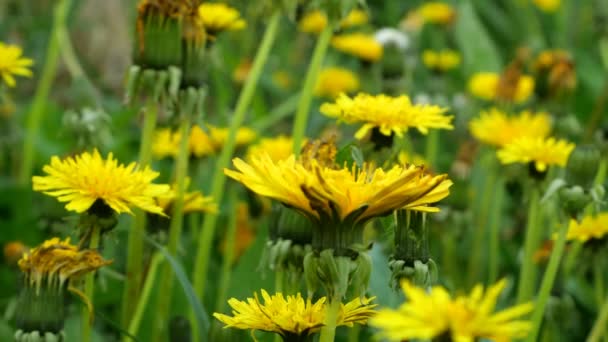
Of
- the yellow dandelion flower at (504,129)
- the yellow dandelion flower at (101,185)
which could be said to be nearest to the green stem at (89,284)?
the yellow dandelion flower at (101,185)

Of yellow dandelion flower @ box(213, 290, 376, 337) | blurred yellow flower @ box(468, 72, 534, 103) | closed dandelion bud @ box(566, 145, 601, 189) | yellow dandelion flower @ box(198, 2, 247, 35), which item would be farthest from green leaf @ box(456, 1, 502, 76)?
yellow dandelion flower @ box(213, 290, 376, 337)

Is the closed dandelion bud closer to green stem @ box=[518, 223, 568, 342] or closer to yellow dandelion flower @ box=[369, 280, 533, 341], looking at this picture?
green stem @ box=[518, 223, 568, 342]

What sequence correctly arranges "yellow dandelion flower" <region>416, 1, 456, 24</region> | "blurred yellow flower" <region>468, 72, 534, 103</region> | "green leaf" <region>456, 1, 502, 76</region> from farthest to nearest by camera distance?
"yellow dandelion flower" <region>416, 1, 456, 24</region>, "green leaf" <region>456, 1, 502, 76</region>, "blurred yellow flower" <region>468, 72, 534, 103</region>

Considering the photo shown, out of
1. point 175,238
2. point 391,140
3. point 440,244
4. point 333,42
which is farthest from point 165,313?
point 333,42

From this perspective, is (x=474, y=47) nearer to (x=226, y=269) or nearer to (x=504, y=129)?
(x=504, y=129)

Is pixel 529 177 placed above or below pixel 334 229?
above

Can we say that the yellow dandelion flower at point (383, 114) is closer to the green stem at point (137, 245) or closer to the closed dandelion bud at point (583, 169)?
the closed dandelion bud at point (583, 169)

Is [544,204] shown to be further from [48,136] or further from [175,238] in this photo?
[48,136]
